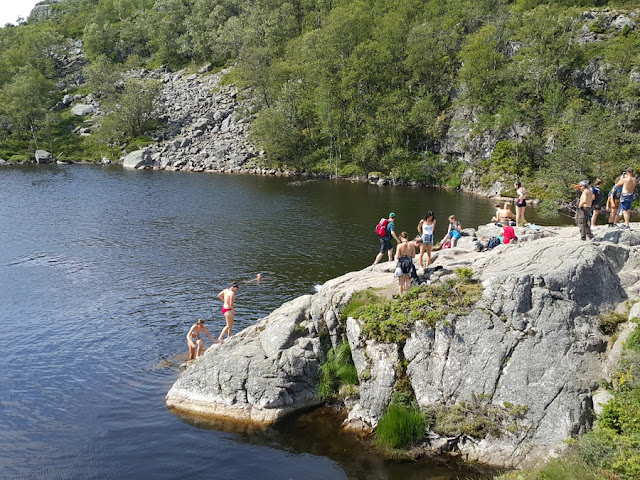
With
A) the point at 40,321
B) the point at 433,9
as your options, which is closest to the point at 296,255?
the point at 40,321

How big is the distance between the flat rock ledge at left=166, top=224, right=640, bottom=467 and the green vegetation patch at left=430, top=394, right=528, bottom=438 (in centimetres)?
18

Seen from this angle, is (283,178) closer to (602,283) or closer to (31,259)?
(31,259)

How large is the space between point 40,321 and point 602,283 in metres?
28.0

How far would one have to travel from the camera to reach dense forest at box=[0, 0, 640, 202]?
61125 mm

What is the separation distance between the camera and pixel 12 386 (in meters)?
18.8

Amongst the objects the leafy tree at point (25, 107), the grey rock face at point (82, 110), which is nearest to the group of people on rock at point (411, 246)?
the leafy tree at point (25, 107)

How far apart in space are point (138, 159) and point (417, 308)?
92646 mm

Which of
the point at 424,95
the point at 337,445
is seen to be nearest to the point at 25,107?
the point at 424,95

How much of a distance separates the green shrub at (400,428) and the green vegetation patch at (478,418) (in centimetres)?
54

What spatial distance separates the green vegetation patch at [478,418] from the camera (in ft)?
45.0

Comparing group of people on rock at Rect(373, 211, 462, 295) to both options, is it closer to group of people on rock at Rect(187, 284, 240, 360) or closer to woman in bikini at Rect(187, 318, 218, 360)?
group of people on rock at Rect(187, 284, 240, 360)

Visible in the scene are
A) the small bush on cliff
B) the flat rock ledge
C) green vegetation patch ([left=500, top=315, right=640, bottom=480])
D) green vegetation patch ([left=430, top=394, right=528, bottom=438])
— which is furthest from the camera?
the small bush on cliff

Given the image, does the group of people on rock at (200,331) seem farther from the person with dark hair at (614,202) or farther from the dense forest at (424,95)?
the dense forest at (424,95)

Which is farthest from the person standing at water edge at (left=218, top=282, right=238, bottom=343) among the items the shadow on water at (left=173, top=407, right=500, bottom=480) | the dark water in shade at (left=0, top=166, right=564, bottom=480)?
the shadow on water at (left=173, top=407, right=500, bottom=480)
